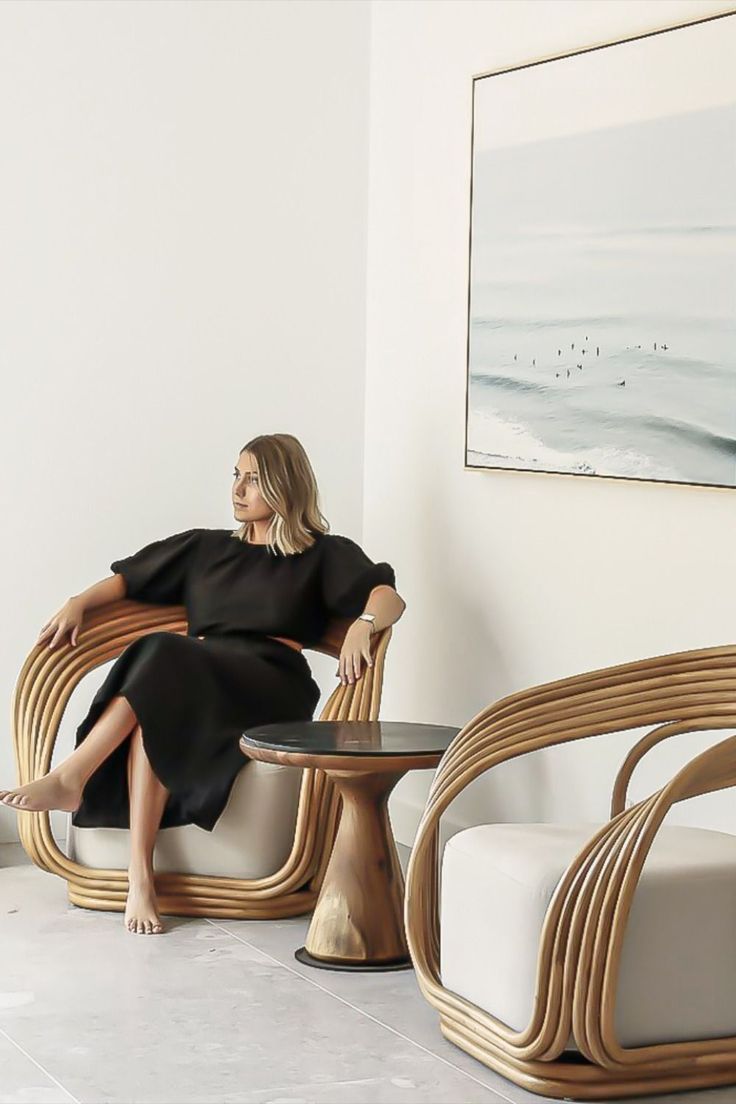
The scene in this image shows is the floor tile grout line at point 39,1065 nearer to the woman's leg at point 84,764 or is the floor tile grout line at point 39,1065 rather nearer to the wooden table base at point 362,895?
the wooden table base at point 362,895

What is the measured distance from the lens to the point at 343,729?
13.3 ft

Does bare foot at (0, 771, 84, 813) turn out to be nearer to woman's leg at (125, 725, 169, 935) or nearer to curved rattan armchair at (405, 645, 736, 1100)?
woman's leg at (125, 725, 169, 935)

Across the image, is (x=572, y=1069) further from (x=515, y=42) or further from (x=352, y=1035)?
(x=515, y=42)

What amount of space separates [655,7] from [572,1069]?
2.36 meters

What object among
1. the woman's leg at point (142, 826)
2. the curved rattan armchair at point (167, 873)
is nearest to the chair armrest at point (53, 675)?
the curved rattan armchair at point (167, 873)

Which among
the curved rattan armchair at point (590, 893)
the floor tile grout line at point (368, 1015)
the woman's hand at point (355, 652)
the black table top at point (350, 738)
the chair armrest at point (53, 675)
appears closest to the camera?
the curved rattan armchair at point (590, 893)

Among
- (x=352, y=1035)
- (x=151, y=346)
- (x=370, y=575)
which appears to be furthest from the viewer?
(x=151, y=346)

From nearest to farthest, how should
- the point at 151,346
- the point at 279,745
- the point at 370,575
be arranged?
1. the point at 279,745
2. the point at 370,575
3. the point at 151,346

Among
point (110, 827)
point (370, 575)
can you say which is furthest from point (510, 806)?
point (110, 827)

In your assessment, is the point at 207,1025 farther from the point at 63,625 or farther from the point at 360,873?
the point at 63,625

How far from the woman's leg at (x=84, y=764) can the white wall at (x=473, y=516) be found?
1.04m

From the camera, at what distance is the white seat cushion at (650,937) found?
307 cm

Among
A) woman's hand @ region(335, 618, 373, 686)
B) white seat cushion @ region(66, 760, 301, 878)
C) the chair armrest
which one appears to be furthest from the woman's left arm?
the chair armrest

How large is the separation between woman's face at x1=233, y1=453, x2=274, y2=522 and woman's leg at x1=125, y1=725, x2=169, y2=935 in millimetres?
642
